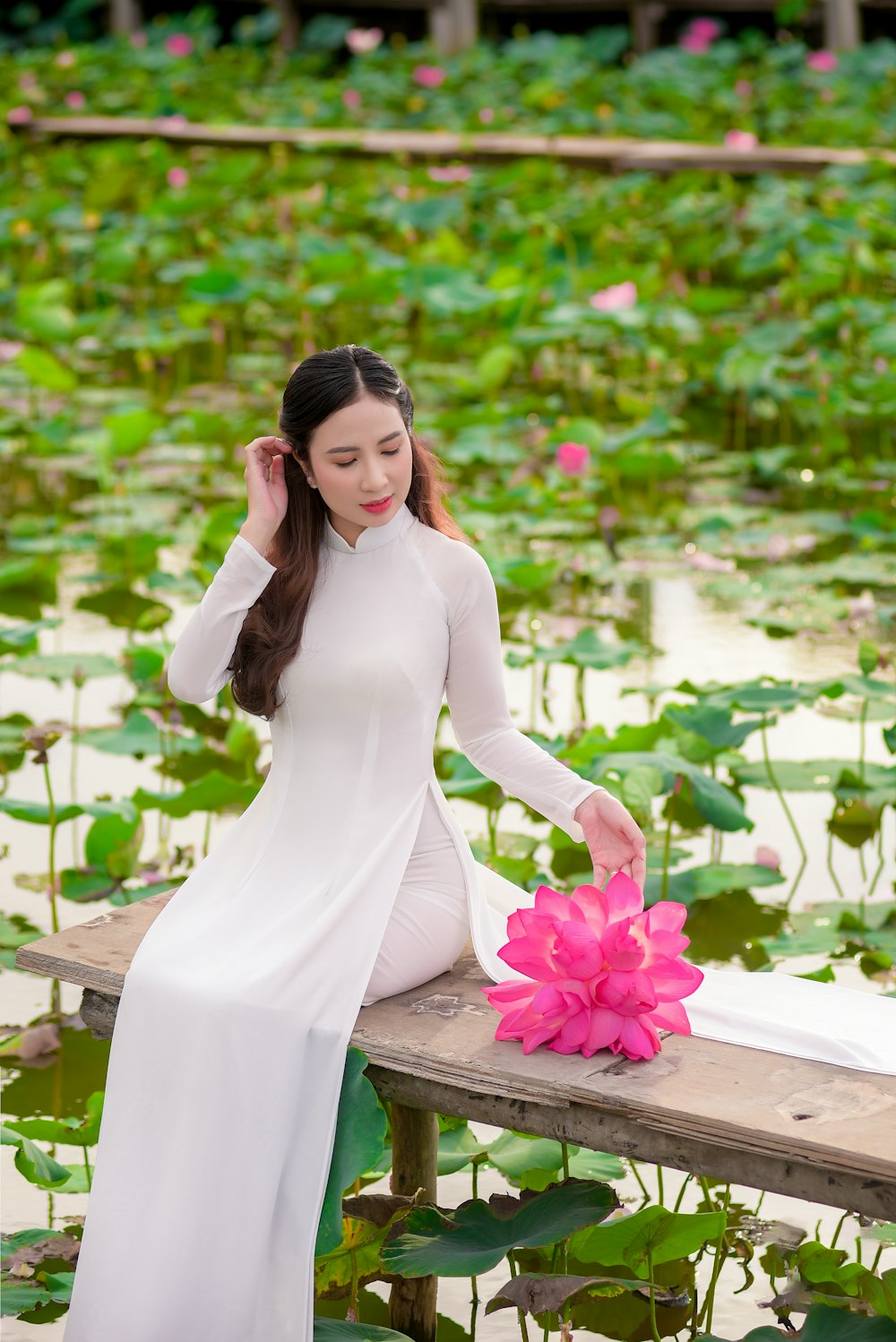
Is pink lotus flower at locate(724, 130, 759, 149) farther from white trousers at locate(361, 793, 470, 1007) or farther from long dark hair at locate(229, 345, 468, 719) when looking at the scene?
white trousers at locate(361, 793, 470, 1007)

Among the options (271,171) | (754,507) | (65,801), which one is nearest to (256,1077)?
(65,801)

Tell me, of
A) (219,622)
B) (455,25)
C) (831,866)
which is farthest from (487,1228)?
(455,25)

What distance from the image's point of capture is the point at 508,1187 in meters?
2.21

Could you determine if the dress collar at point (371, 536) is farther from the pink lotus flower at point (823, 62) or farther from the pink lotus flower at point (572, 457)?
the pink lotus flower at point (823, 62)

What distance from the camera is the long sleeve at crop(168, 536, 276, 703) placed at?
1.84m

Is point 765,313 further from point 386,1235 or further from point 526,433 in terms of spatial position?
point 386,1235

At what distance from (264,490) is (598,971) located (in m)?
0.58

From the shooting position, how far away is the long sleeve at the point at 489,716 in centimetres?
193

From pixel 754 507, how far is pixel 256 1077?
3.48 metres

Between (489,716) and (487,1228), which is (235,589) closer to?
(489,716)

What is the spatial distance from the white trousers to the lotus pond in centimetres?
19

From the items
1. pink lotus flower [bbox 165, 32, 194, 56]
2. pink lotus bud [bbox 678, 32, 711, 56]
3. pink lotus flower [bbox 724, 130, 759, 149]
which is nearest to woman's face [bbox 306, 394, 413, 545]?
pink lotus flower [bbox 724, 130, 759, 149]

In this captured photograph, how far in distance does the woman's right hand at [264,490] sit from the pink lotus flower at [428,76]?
9.97 meters

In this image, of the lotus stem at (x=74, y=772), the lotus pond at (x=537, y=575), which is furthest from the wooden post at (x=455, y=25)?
the lotus stem at (x=74, y=772)
